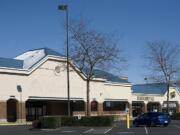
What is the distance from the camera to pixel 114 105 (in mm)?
77438

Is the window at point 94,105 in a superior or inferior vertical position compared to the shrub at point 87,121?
superior

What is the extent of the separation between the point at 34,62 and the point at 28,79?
2747 millimetres

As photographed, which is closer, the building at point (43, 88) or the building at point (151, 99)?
the building at point (43, 88)

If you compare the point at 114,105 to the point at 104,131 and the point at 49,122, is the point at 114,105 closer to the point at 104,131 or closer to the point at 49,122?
the point at 49,122

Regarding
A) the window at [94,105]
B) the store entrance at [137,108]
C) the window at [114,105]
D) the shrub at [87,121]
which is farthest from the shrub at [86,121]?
the store entrance at [137,108]

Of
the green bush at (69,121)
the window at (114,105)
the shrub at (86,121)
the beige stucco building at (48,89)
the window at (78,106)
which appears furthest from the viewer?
the window at (114,105)

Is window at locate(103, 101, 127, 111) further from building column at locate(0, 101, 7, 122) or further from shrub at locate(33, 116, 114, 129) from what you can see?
shrub at locate(33, 116, 114, 129)

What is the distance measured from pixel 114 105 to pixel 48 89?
61.2ft

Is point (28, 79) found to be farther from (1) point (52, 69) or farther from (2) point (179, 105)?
(2) point (179, 105)

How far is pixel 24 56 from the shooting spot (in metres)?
66.7

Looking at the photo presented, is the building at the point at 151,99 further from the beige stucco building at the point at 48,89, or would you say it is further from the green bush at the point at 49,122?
the green bush at the point at 49,122

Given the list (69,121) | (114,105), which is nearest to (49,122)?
(69,121)

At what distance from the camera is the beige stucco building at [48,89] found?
57125mm

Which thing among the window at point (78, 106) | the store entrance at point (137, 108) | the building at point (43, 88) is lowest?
the store entrance at point (137, 108)
